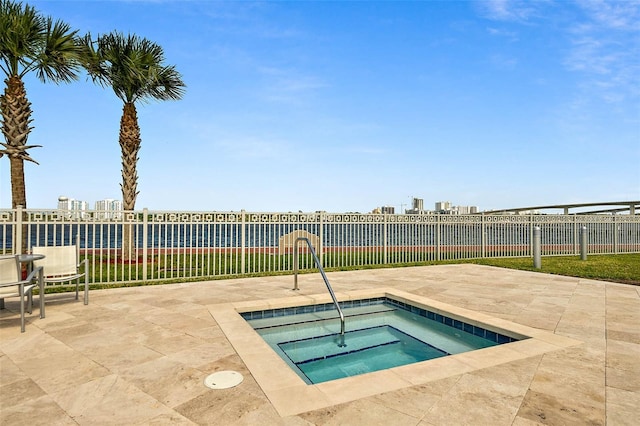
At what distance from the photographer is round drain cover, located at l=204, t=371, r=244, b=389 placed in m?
2.67

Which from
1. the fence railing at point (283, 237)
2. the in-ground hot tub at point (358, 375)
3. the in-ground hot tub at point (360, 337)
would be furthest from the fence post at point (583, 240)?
the in-ground hot tub at point (360, 337)

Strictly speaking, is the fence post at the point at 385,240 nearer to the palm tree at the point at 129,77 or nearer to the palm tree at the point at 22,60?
the palm tree at the point at 129,77

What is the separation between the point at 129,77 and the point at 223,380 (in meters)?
11.6

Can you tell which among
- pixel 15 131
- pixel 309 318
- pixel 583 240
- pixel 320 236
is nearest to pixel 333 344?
pixel 309 318

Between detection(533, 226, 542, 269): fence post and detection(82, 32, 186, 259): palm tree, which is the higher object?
detection(82, 32, 186, 259): palm tree

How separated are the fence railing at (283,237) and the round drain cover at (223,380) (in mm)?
4360

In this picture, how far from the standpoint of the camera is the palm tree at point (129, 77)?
1095 cm

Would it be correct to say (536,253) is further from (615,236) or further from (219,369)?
(219,369)

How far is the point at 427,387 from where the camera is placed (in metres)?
2.64

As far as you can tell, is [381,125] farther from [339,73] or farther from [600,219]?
[600,219]

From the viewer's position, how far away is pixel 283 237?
9.38 m

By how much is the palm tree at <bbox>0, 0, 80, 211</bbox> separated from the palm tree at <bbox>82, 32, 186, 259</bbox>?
1.69 m

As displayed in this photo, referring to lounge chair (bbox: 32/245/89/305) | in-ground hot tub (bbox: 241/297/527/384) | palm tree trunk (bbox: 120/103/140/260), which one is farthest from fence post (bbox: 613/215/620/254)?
palm tree trunk (bbox: 120/103/140/260)

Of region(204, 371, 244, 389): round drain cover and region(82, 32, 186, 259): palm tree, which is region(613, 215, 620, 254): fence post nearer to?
region(204, 371, 244, 389): round drain cover
